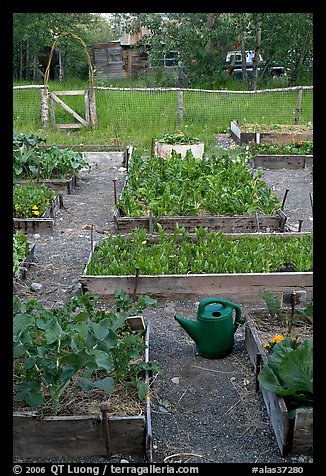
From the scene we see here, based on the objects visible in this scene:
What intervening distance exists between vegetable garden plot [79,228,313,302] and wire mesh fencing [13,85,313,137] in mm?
8105

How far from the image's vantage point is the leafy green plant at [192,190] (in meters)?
7.02

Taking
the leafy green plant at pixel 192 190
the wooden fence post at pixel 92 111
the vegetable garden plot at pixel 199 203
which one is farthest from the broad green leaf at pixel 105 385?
the wooden fence post at pixel 92 111

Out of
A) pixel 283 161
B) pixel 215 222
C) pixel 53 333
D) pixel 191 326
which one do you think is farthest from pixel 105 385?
pixel 283 161

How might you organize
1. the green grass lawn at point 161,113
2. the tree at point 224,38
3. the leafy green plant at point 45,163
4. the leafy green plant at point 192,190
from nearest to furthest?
the leafy green plant at point 192,190
the leafy green plant at point 45,163
the green grass lawn at point 161,113
the tree at point 224,38

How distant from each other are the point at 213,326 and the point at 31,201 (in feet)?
12.8

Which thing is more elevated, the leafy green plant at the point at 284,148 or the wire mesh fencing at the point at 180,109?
the wire mesh fencing at the point at 180,109

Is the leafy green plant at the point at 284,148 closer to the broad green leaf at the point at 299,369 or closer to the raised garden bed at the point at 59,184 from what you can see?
the raised garden bed at the point at 59,184

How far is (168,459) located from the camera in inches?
127

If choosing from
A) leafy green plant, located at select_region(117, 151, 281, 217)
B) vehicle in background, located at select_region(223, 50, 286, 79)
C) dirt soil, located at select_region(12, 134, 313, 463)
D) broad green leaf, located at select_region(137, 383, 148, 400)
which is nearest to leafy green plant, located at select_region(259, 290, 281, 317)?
dirt soil, located at select_region(12, 134, 313, 463)

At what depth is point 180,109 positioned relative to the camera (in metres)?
14.1

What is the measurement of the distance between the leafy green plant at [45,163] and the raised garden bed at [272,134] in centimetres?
410

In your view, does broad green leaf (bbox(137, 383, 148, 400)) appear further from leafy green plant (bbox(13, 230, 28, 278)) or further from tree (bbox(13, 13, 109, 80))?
tree (bbox(13, 13, 109, 80))
